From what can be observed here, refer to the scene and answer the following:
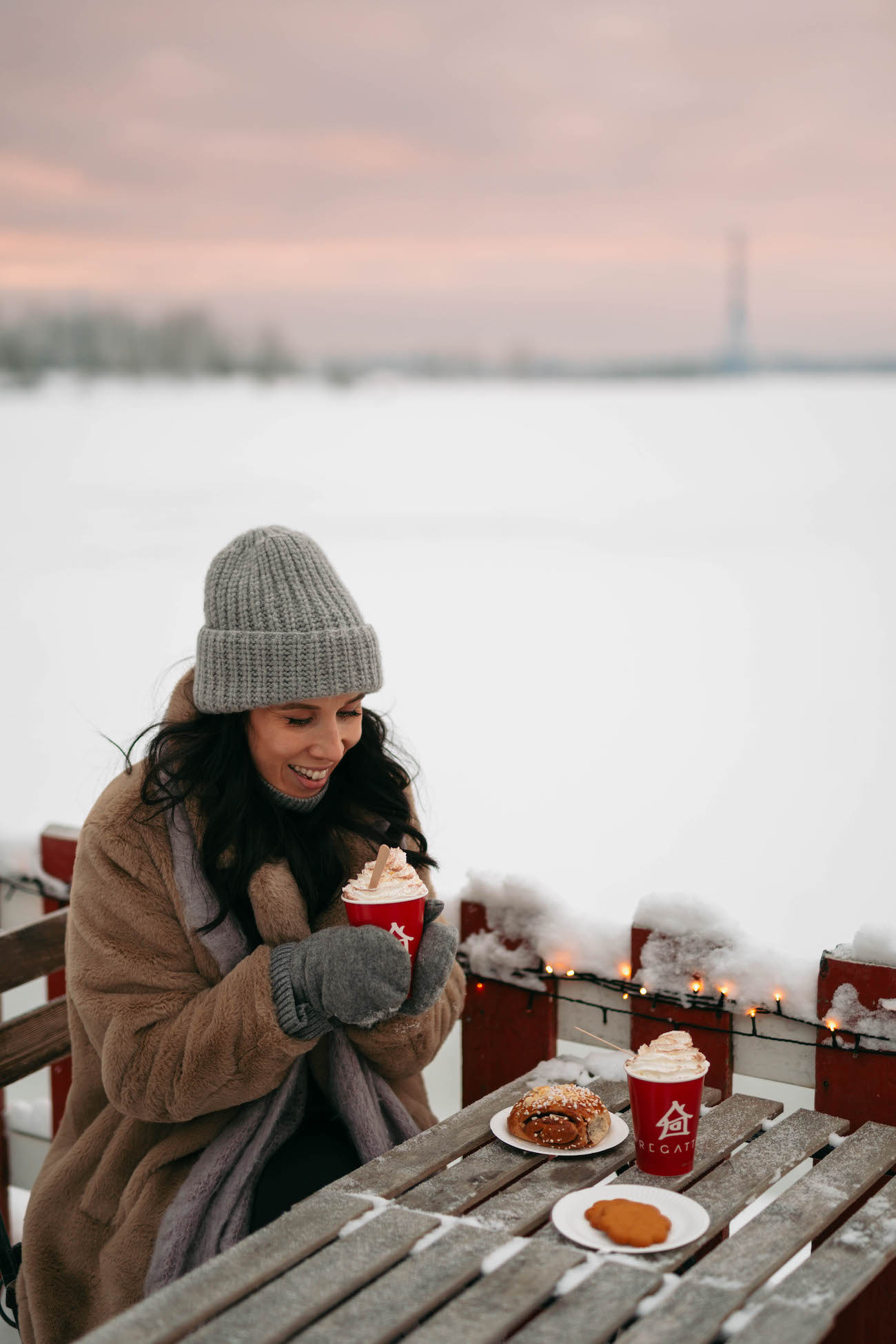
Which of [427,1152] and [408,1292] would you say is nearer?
[408,1292]

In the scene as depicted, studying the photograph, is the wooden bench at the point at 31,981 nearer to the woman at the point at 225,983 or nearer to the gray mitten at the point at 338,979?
the woman at the point at 225,983

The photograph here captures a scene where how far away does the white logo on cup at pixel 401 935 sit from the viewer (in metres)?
1.58

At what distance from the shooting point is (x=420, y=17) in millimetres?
2869

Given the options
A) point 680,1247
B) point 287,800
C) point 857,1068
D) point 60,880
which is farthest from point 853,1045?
point 60,880

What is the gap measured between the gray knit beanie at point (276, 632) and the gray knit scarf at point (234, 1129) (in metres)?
0.27

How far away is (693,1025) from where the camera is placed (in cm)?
196

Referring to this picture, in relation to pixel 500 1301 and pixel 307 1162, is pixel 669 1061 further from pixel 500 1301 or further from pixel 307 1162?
pixel 307 1162

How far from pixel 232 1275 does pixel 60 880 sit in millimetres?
1482

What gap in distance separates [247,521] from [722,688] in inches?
82.6

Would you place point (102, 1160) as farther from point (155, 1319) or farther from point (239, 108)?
point (239, 108)

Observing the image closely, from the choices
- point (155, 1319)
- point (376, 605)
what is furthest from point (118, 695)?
point (155, 1319)

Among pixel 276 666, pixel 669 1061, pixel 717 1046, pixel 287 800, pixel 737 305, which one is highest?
pixel 737 305

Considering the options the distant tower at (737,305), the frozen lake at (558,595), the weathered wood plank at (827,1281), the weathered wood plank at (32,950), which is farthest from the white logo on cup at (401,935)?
the distant tower at (737,305)

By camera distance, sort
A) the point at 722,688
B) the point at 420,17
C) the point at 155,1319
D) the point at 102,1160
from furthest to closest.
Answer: the point at 722,688
the point at 420,17
the point at 102,1160
the point at 155,1319
